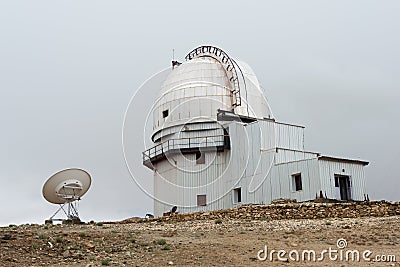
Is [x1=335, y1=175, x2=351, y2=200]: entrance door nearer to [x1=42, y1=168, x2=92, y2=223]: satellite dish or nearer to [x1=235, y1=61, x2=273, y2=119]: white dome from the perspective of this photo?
[x1=235, y1=61, x2=273, y2=119]: white dome

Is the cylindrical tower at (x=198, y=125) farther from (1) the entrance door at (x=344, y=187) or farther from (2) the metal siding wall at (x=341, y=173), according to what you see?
(1) the entrance door at (x=344, y=187)

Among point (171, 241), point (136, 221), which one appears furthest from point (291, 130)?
point (171, 241)

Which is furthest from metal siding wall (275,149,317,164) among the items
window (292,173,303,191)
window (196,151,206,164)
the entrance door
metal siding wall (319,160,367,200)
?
window (196,151,206,164)

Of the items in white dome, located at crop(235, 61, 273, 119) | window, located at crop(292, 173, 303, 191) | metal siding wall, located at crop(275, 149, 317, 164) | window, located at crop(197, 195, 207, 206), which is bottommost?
window, located at crop(197, 195, 207, 206)

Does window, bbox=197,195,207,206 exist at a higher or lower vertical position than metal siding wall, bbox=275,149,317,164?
lower

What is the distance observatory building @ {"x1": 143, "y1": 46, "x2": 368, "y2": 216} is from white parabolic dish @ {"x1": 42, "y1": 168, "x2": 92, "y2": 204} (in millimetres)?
8585

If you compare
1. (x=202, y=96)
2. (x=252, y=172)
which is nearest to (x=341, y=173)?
(x=252, y=172)

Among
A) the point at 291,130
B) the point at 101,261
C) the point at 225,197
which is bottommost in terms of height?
the point at 101,261

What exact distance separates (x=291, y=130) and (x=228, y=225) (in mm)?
13036

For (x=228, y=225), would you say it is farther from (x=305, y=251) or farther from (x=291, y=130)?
(x=291, y=130)

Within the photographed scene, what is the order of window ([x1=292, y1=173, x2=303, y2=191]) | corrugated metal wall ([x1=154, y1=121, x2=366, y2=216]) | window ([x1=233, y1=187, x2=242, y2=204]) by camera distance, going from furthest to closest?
1. window ([x1=233, y1=187, x2=242, y2=204])
2. window ([x1=292, y1=173, x2=303, y2=191])
3. corrugated metal wall ([x1=154, y1=121, x2=366, y2=216])

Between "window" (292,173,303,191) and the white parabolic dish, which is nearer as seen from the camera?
the white parabolic dish

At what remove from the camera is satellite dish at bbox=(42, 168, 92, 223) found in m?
26.7

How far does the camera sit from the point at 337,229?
734 inches
